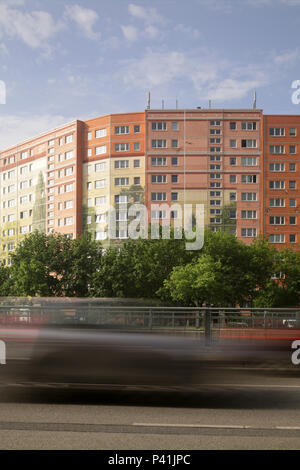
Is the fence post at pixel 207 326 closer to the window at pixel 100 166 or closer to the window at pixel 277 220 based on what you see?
the window at pixel 277 220

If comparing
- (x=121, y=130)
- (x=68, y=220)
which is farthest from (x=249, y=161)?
(x=68, y=220)

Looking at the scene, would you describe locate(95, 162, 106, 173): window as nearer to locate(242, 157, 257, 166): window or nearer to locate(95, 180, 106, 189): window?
locate(95, 180, 106, 189): window

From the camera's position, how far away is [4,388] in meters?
8.59

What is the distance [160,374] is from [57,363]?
1503 millimetres

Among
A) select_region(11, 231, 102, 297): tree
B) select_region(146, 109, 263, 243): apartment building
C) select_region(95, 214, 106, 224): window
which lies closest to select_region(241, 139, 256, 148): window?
select_region(146, 109, 263, 243): apartment building

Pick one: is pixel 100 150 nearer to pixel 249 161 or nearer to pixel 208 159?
pixel 208 159

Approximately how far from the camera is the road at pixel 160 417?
5543 mm

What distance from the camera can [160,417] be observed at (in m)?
6.78

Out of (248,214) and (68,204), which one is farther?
(68,204)

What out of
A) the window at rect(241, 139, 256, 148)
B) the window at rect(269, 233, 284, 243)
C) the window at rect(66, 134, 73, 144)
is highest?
the window at rect(66, 134, 73, 144)

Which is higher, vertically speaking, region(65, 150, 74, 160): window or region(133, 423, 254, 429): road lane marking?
region(65, 150, 74, 160): window

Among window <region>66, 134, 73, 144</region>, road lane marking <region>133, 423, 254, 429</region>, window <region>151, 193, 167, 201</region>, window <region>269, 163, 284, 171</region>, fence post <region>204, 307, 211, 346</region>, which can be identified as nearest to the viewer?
road lane marking <region>133, 423, 254, 429</region>

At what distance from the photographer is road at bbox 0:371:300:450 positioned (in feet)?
18.2
